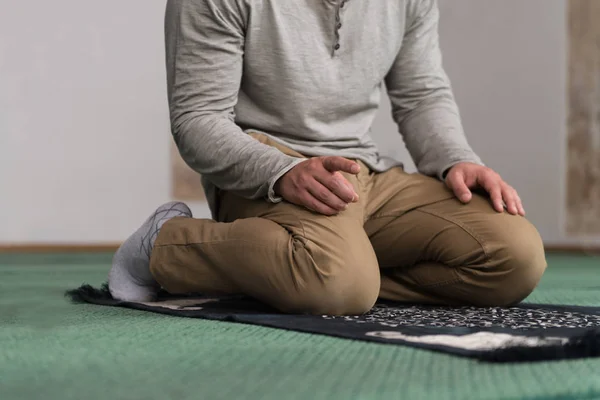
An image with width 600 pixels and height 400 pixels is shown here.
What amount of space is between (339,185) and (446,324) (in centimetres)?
24

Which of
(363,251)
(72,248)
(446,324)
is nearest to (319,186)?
(363,251)

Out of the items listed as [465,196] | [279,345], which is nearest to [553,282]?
[465,196]

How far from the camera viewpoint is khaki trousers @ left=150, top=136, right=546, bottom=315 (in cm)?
118

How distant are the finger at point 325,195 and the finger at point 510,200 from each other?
0.97 feet

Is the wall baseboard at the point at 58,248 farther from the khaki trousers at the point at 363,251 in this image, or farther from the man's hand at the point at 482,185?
the man's hand at the point at 482,185

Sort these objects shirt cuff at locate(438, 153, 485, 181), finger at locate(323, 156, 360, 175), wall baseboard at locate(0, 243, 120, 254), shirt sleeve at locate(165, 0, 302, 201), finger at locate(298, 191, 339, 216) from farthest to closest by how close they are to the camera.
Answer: wall baseboard at locate(0, 243, 120, 254), shirt cuff at locate(438, 153, 485, 181), shirt sleeve at locate(165, 0, 302, 201), finger at locate(298, 191, 339, 216), finger at locate(323, 156, 360, 175)

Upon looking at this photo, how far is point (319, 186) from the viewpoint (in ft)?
3.92

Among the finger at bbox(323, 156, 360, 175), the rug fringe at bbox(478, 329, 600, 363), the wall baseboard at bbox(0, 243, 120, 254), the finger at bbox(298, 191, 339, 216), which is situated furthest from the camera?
the wall baseboard at bbox(0, 243, 120, 254)

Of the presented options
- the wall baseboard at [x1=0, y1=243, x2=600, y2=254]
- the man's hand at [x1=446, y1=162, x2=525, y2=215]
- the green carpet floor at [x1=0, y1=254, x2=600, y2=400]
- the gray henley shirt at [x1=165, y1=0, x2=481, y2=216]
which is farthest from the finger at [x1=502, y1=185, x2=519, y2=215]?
the wall baseboard at [x1=0, y1=243, x2=600, y2=254]

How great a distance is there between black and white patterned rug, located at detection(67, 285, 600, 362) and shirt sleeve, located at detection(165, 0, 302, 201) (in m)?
0.21

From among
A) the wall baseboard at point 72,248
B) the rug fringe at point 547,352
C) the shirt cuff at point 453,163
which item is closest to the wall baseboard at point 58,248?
the wall baseboard at point 72,248

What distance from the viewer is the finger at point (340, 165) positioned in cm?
110

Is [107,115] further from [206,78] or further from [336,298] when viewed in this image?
[336,298]

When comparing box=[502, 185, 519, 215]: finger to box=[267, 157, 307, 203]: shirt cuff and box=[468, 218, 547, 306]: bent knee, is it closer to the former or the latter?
box=[468, 218, 547, 306]: bent knee
